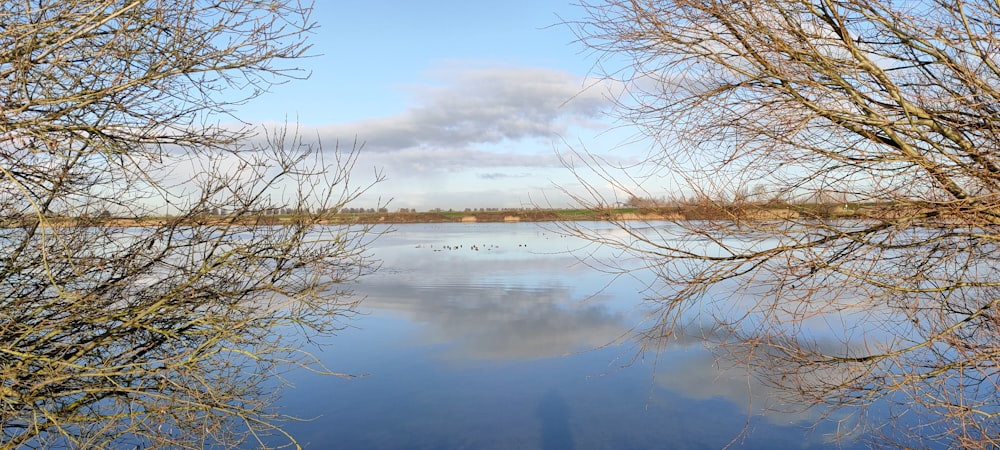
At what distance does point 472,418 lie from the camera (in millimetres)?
6520

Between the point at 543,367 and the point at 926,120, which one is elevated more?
the point at 926,120

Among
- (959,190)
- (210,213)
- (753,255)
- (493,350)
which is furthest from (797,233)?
(493,350)

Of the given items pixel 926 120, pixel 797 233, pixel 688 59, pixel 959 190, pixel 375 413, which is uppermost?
pixel 688 59

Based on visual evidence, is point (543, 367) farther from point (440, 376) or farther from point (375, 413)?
point (375, 413)

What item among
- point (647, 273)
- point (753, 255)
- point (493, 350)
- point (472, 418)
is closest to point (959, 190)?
point (753, 255)

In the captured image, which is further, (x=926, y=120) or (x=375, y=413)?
(x=375, y=413)

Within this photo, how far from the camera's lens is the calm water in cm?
610

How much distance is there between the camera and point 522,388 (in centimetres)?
746

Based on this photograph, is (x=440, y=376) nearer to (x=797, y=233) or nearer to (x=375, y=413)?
(x=375, y=413)

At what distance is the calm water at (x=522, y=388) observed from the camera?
240 inches

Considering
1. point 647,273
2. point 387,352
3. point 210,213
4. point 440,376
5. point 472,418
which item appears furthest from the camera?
point 647,273

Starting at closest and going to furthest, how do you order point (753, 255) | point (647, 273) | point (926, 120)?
1. point (926, 120)
2. point (753, 255)
3. point (647, 273)

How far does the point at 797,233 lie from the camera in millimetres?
3492

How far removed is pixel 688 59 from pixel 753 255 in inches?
47.8
